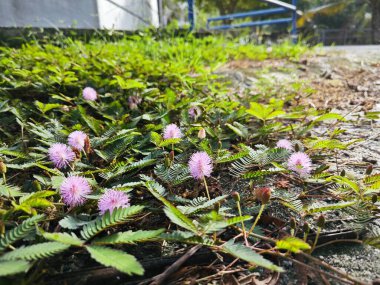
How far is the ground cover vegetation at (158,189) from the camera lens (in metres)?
0.63

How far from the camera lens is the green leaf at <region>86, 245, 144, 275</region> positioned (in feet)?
1.68

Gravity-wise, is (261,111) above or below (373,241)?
above

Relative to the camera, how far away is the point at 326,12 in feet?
64.0

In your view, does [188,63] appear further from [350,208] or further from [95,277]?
[95,277]

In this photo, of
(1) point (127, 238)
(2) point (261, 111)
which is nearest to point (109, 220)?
(1) point (127, 238)

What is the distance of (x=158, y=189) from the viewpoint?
81 centimetres

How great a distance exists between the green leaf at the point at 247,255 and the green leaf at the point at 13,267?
35 centimetres

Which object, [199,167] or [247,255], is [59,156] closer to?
[199,167]

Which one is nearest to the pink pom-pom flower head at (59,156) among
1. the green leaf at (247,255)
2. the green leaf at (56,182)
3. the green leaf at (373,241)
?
the green leaf at (56,182)

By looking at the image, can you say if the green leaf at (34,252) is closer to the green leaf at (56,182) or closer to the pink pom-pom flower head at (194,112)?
the green leaf at (56,182)

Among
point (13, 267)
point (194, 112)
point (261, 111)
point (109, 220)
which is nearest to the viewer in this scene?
point (13, 267)

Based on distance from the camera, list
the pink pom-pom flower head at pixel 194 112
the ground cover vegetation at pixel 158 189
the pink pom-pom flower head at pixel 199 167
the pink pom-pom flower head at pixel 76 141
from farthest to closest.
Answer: the pink pom-pom flower head at pixel 194 112 → the pink pom-pom flower head at pixel 76 141 → the pink pom-pom flower head at pixel 199 167 → the ground cover vegetation at pixel 158 189

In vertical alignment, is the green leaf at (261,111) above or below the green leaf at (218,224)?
above

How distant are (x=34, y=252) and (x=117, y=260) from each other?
148mm
